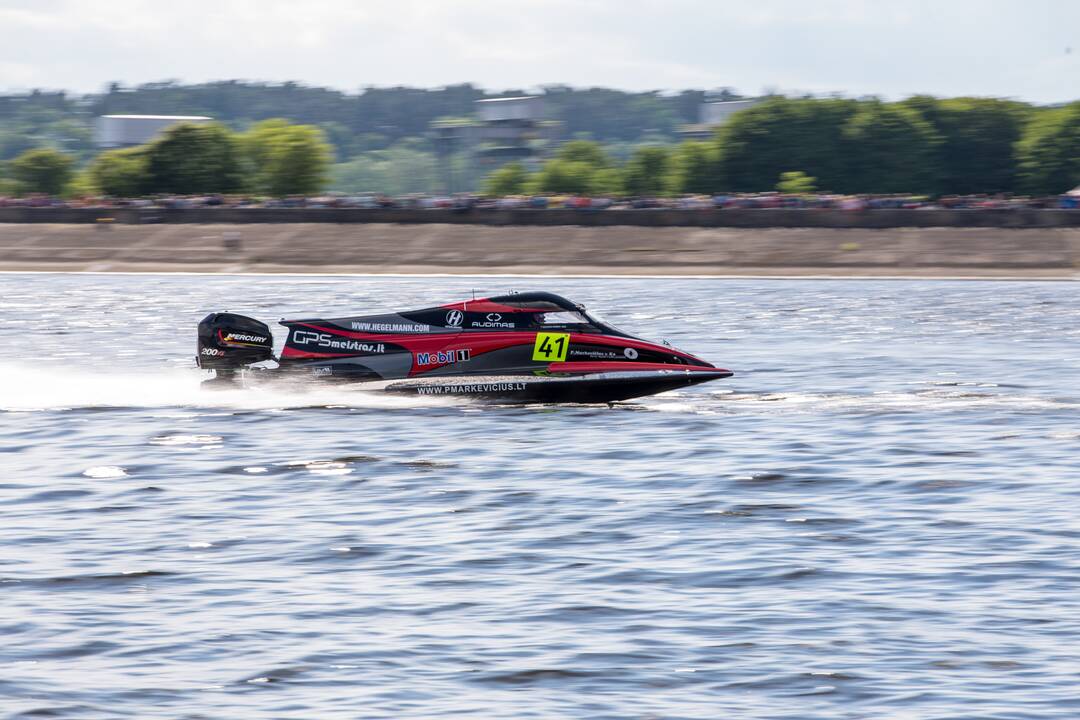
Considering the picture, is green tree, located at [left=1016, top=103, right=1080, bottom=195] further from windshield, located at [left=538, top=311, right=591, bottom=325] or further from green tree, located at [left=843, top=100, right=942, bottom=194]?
windshield, located at [left=538, top=311, right=591, bottom=325]

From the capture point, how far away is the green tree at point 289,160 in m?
113

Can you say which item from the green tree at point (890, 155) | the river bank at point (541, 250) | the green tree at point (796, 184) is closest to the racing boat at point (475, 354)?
the river bank at point (541, 250)

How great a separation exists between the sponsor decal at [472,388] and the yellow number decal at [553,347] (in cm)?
64

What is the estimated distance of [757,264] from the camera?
211ft

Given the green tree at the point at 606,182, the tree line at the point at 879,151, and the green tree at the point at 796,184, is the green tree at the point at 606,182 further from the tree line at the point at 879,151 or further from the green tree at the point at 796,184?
the green tree at the point at 796,184

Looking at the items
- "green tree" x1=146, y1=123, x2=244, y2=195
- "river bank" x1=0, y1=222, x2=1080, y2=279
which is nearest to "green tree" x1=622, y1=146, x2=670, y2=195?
"green tree" x1=146, y1=123, x2=244, y2=195

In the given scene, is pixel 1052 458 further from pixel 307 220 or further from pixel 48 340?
pixel 307 220

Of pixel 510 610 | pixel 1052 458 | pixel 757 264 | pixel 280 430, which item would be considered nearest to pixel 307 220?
pixel 757 264

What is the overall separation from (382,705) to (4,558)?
18.9 feet

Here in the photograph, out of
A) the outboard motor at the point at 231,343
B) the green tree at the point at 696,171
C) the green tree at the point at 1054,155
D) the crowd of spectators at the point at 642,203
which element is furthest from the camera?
the green tree at the point at 696,171

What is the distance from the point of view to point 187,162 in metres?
108

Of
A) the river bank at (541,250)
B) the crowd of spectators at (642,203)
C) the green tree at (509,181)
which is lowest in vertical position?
the river bank at (541,250)

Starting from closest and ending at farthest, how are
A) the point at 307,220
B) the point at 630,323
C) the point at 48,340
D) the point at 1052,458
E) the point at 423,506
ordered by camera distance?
the point at 423,506
the point at 1052,458
the point at 48,340
the point at 630,323
the point at 307,220

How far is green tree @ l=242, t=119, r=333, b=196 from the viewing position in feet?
372
